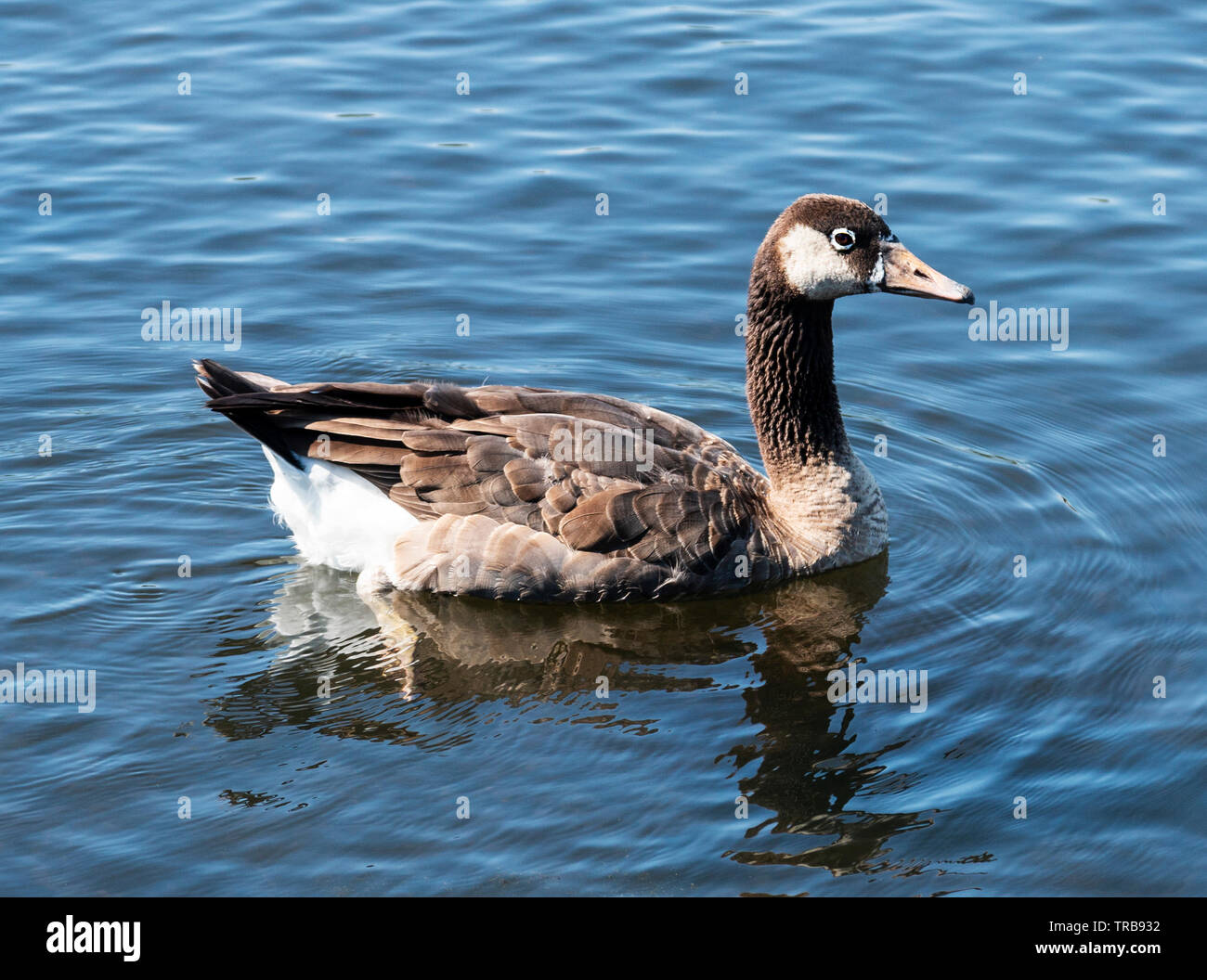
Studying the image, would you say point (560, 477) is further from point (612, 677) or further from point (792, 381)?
point (792, 381)

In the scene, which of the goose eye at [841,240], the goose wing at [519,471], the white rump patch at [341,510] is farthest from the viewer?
the white rump patch at [341,510]

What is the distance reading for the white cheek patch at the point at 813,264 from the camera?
34.5 ft

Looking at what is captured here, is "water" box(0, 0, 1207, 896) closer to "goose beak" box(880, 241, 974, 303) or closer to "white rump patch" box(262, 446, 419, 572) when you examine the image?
"white rump patch" box(262, 446, 419, 572)

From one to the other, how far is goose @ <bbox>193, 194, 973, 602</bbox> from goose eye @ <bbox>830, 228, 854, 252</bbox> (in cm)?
1

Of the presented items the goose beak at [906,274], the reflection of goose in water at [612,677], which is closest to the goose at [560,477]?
the goose beak at [906,274]

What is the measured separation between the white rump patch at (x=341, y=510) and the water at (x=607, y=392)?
0.36 meters

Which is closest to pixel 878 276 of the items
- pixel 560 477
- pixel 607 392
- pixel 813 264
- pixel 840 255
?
pixel 840 255

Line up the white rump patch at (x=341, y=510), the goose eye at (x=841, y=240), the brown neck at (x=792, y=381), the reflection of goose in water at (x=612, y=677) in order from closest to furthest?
the reflection of goose in water at (x=612, y=677)
the goose eye at (x=841, y=240)
the white rump patch at (x=341, y=510)
the brown neck at (x=792, y=381)

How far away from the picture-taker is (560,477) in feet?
33.7

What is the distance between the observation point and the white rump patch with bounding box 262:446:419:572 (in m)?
10.6

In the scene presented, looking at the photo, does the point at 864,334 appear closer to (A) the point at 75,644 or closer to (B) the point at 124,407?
(B) the point at 124,407

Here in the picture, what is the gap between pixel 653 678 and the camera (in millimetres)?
A: 9727

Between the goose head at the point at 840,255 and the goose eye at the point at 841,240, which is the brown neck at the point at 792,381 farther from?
the goose eye at the point at 841,240

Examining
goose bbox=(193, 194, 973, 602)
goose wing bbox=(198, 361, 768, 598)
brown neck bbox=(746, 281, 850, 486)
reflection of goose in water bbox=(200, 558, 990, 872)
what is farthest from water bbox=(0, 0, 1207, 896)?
brown neck bbox=(746, 281, 850, 486)
